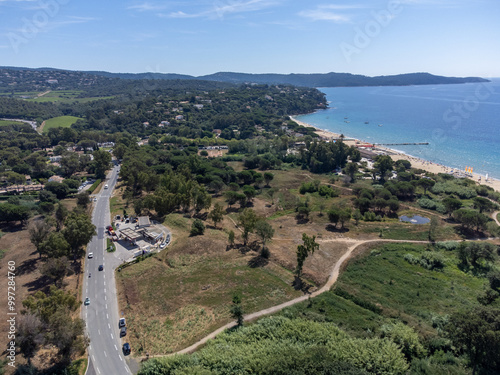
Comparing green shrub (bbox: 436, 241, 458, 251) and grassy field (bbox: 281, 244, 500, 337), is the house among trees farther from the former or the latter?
green shrub (bbox: 436, 241, 458, 251)

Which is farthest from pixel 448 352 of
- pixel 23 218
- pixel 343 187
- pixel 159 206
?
pixel 23 218

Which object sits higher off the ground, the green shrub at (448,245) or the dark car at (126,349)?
the green shrub at (448,245)

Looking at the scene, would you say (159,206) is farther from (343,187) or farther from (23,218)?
(343,187)

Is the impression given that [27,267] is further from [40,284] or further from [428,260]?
[428,260]

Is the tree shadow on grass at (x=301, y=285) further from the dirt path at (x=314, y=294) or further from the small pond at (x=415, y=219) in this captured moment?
the small pond at (x=415, y=219)

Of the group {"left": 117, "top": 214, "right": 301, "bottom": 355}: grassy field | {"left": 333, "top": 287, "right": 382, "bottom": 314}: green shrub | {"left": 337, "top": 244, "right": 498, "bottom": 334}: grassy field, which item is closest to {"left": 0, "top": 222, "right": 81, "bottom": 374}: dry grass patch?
{"left": 117, "top": 214, "right": 301, "bottom": 355}: grassy field

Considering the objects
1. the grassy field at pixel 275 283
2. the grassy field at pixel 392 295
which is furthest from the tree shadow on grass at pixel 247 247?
the grassy field at pixel 392 295

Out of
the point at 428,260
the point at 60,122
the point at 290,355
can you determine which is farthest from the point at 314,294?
the point at 60,122
